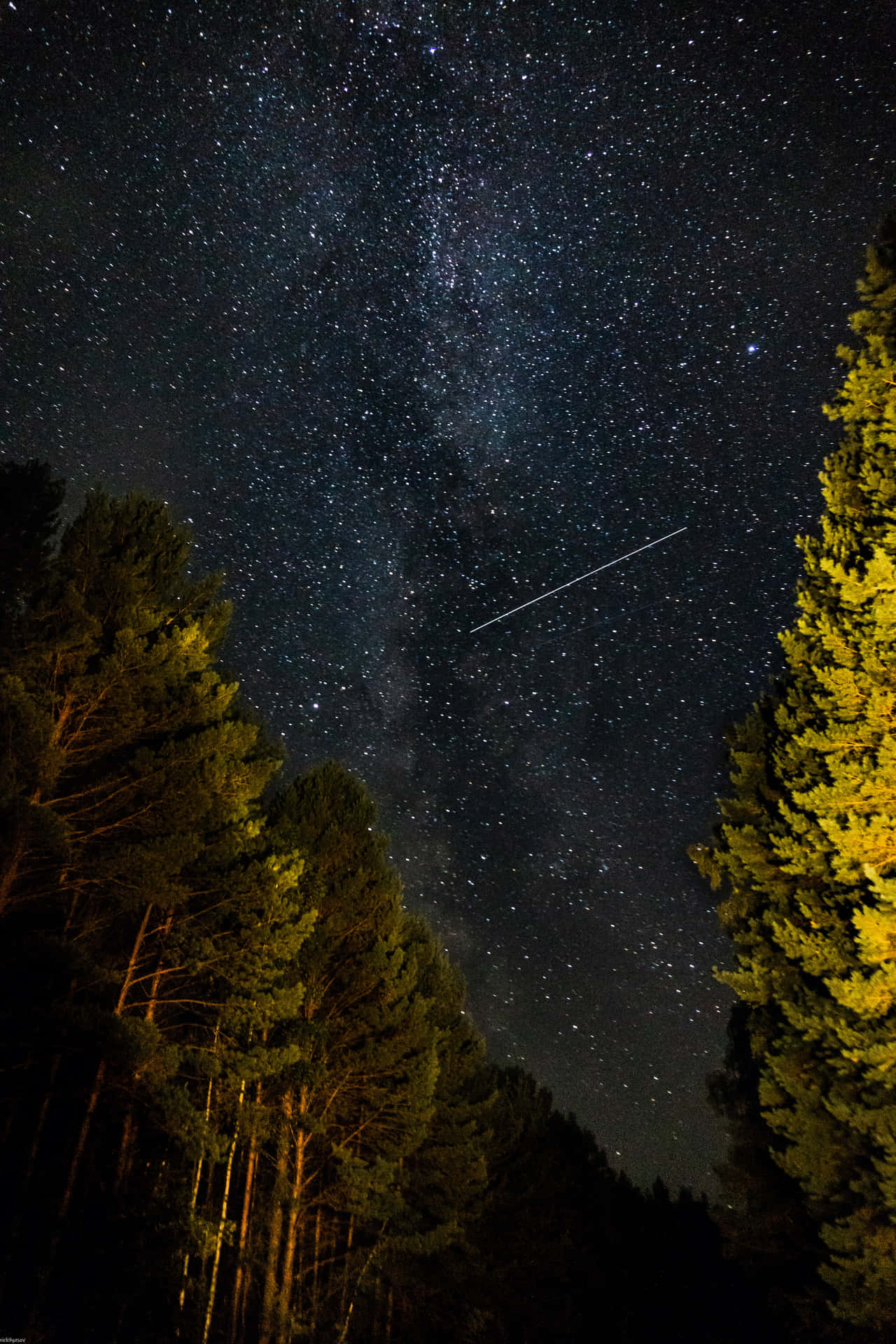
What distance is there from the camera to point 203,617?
12.4m

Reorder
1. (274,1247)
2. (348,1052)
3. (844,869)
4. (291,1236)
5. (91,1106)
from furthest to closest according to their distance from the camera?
(348,1052) → (291,1236) → (274,1247) → (91,1106) → (844,869)

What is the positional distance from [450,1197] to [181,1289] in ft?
43.2

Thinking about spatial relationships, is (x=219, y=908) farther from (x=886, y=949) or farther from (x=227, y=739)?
(x=886, y=949)

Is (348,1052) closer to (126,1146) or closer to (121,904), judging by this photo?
(126,1146)

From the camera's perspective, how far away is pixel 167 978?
1238 cm

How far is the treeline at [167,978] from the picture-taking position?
8.95 metres

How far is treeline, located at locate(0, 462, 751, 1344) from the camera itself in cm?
895

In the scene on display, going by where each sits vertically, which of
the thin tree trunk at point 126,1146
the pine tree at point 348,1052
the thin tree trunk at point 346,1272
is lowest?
the thin tree trunk at point 346,1272

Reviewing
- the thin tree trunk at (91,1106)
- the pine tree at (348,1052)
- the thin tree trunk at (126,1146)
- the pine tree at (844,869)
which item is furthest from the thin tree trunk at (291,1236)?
the pine tree at (844,869)

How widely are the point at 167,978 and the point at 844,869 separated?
993 cm

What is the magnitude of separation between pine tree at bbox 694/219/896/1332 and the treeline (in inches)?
268

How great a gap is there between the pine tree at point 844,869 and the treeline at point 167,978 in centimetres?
680

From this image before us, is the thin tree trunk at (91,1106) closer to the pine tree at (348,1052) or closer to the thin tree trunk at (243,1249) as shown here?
the pine tree at (348,1052)

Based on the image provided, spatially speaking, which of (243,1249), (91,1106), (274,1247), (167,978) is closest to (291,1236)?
(274,1247)
